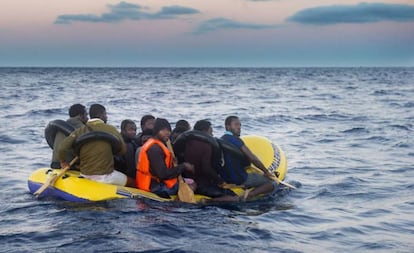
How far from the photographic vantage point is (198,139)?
950cm

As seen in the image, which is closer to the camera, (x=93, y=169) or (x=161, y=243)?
(x=161, y=243)

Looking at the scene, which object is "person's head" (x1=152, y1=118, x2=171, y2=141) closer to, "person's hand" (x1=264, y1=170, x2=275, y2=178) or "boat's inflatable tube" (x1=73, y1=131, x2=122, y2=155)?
"boat's inflatable tube" (x1=73, y1=131, x2=122, y2=155)

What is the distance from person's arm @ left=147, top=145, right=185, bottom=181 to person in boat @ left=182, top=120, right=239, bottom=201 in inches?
17.5

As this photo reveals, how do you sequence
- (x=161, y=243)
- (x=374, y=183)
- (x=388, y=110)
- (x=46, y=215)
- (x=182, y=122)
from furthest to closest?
1. (x=388, y=110)
2. (x=374, y=183)
3. (x=182, y=122)
4. (x=46, y=215)
5. (x=161, y=243)

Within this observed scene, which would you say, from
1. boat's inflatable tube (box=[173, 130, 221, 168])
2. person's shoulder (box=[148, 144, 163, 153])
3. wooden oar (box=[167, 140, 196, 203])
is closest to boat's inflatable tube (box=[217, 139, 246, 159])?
boat's inflatable tube (box=[173, 130, 221, 168])

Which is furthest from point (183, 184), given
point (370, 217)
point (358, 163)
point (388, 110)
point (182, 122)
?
point (388, 110)

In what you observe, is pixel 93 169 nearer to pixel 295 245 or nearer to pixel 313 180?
pixel 295 245

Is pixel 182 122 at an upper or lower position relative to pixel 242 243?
upper

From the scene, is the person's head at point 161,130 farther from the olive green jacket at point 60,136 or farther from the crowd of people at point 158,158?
the olive green jacket at point 60,136

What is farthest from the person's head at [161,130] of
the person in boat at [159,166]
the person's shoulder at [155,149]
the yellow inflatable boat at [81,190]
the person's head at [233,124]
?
the person's head at [233,124]

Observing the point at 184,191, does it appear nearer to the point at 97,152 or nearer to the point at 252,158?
the point at 252,158

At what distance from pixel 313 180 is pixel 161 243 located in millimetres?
6303

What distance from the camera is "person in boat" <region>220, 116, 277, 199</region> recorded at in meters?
10.1

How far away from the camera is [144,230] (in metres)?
8.30
